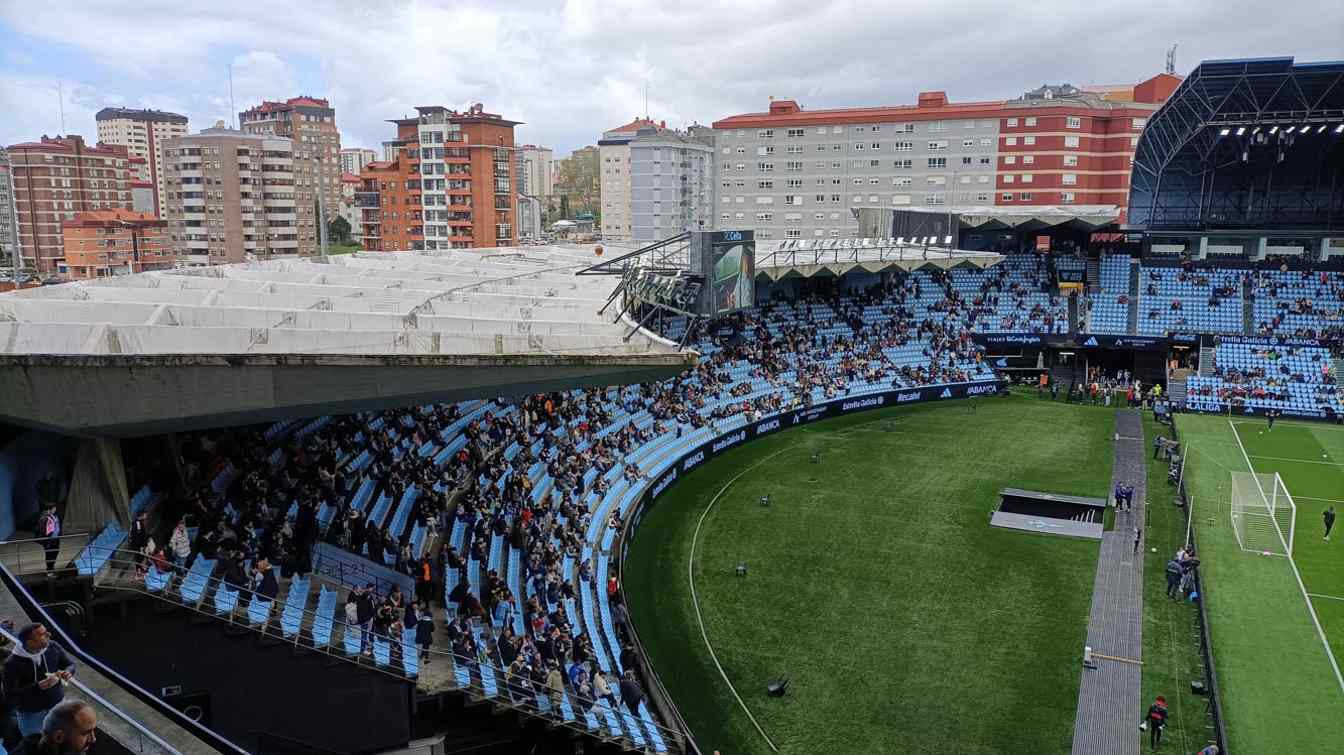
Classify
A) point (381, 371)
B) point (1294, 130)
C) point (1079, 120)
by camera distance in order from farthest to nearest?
point (1079, 120) < point (1294, 130) < point (381, 371)

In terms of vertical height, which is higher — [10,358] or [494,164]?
[494,164]

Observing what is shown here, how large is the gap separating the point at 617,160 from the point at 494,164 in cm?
3196

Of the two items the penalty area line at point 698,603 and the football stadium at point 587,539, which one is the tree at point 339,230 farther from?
the penalty area line at point 698,603

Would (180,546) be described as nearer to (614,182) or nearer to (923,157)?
(923,157)

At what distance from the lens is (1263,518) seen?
87.2ft

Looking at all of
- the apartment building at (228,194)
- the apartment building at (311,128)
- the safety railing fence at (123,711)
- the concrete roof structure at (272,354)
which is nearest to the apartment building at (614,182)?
the apartment building at (311,128)

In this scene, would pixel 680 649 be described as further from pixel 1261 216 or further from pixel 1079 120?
pixel 1079 120

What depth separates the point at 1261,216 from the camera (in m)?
51.8

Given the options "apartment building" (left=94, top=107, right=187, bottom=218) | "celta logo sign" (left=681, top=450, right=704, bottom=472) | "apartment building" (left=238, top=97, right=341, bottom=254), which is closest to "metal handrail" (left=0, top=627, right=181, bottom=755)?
"celta logo sign" (left=681, top=450, right=704, bottom=472)

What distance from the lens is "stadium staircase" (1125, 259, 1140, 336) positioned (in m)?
48.6

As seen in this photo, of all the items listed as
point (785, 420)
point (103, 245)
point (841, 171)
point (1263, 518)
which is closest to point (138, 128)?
point (103, 245)

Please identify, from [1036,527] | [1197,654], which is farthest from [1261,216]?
[1197,654]

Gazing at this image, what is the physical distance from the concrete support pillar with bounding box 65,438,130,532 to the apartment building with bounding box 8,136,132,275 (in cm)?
8240

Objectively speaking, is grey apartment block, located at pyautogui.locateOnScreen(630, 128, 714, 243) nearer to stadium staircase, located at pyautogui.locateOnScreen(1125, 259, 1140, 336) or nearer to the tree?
the tree
